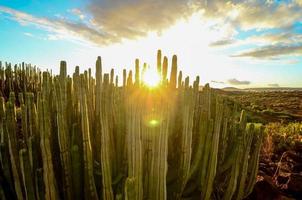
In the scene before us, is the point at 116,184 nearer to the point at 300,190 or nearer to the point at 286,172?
the point at 300,190

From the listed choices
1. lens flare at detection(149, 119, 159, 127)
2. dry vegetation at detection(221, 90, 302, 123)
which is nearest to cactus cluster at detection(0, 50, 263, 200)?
lens flare at detection(149, 119, 159, 127)

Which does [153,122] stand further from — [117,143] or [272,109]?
[272,109]

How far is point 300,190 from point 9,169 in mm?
4450

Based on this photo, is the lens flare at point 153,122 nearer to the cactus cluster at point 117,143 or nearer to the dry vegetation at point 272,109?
the cactus cluster at point 117,143

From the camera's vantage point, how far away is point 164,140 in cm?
246

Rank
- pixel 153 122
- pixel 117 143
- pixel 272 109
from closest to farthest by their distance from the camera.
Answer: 1. pixel 153 122
2. pixel 117 143
3. pixel 272 109

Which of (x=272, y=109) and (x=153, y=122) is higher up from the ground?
(x=153, y=122)

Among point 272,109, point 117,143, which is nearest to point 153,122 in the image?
point 117,143

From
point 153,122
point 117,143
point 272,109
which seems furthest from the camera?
point 272,109

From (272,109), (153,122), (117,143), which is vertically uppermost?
(153,122)

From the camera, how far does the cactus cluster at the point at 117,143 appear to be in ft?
8.23

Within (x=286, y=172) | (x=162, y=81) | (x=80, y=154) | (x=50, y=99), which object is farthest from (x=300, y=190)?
(x=50, y=99)

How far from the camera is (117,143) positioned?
121 inches

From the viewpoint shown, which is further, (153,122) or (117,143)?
(117,143)
